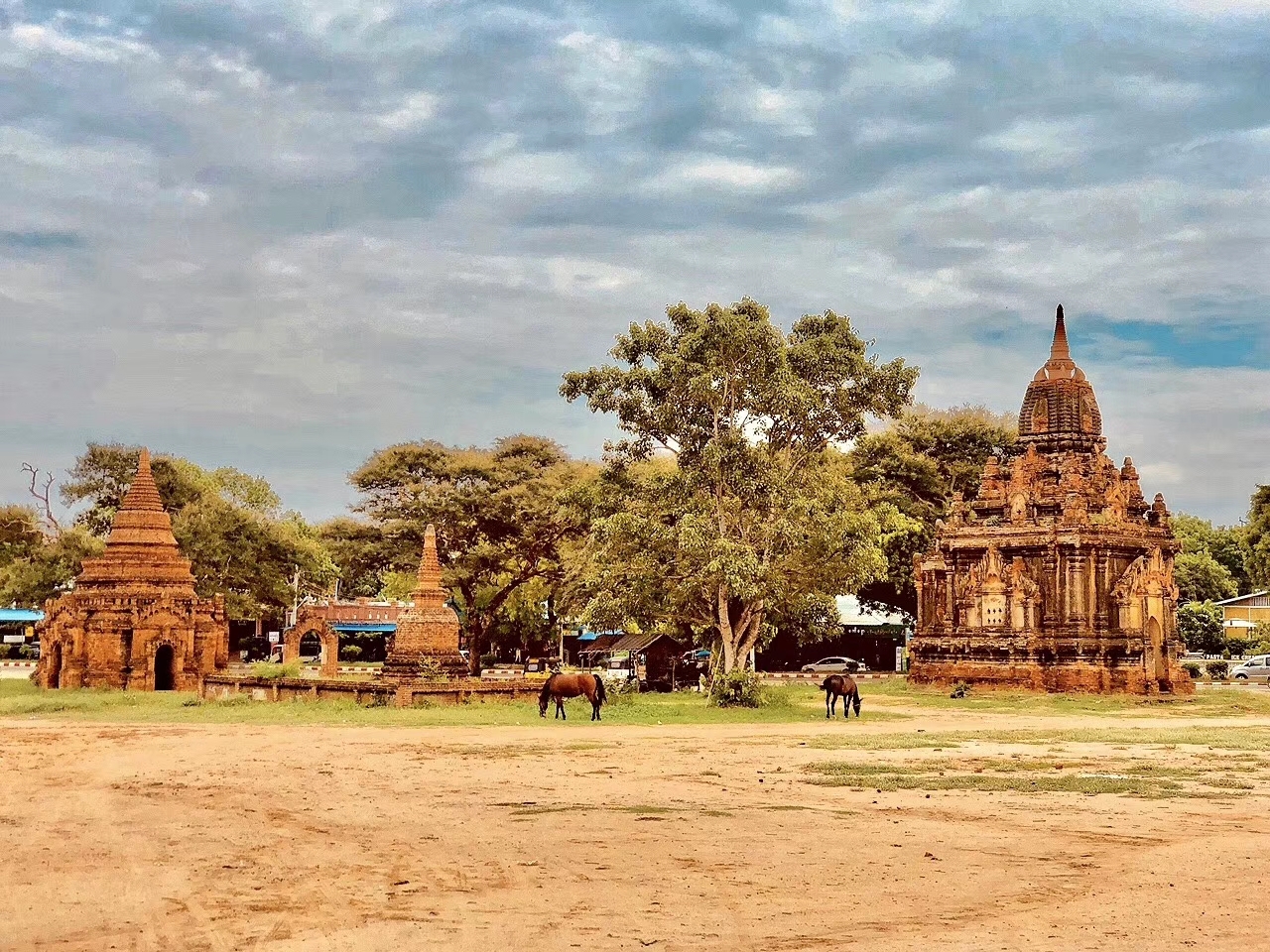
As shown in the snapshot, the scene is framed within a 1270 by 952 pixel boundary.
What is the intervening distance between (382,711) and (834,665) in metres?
41.5

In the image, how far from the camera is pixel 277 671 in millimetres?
48250

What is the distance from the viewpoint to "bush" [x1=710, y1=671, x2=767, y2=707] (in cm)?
3966

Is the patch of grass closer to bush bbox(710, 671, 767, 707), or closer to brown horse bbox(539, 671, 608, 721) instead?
brown horse bbox(539, 671, 608, 721)

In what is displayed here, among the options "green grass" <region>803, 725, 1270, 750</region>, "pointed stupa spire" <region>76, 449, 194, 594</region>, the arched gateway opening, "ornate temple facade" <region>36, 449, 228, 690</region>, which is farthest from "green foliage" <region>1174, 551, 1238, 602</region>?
the arched gateway opening

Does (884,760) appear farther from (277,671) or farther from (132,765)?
(277,671)

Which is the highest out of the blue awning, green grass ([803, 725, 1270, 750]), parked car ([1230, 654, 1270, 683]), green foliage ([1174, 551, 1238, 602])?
green foliage ([1174, 551, 1238, 602])

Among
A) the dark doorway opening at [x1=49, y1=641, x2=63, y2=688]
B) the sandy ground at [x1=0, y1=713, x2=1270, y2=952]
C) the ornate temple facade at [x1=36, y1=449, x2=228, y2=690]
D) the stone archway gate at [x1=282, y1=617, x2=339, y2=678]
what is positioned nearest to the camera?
the sandy ground at [x1=0, y1=713, x2=1270, y2=952]

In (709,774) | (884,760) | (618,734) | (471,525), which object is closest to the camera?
(709,774)

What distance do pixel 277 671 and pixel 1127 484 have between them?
1177 inches

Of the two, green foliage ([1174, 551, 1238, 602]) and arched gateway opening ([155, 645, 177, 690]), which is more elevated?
green foliage ([1174, 551, 1238, 602])

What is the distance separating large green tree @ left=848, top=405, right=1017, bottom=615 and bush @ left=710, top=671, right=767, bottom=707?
30.0 meters

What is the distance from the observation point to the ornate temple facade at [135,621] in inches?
1893

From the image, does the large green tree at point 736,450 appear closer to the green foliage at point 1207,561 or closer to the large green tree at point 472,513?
the large green tree at point 472,513

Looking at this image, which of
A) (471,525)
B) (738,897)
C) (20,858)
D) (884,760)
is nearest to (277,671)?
(471,525)
